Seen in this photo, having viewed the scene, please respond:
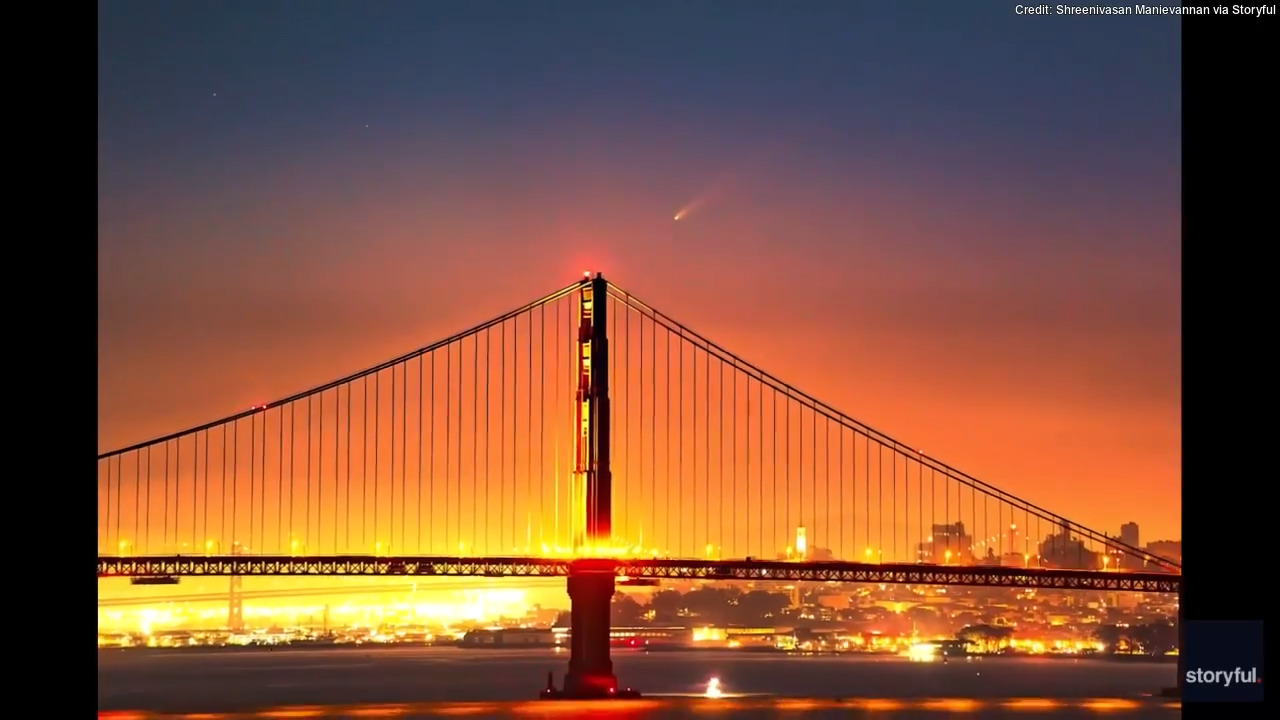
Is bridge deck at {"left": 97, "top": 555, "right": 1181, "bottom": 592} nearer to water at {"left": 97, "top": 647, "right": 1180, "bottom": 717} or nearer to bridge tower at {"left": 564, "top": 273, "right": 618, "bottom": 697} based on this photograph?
bridge tower at {"left": 564, "top": 273, "right": 618, "bottom": 697}

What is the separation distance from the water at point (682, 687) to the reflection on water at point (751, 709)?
0.40 ft

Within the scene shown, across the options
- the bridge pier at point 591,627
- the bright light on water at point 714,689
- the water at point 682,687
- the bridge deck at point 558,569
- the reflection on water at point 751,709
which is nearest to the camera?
the bridge deck at point 558,569

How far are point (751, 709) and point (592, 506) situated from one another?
56.2 ft

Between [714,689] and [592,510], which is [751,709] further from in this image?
[714,689]

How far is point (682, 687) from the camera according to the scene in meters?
125

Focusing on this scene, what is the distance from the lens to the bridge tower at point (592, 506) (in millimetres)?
73125

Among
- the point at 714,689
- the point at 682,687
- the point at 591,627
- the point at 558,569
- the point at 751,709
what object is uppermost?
the point at 558,569

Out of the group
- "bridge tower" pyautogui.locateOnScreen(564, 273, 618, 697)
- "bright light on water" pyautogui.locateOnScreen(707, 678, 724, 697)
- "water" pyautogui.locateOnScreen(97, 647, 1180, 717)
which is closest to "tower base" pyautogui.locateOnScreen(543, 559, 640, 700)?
"bridge tower" pyautogui.locateOnScreen(564, 273, 618, 697)

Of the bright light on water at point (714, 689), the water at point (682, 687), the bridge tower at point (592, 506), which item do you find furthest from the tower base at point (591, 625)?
the bright light on water at point (714, 689)

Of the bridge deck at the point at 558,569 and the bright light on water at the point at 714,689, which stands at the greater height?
the bridge deck at the point at 558,569

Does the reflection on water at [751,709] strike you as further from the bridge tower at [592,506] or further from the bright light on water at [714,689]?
the bright light on water at [714,689]

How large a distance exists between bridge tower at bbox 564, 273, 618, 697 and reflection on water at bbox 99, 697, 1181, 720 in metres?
1.31

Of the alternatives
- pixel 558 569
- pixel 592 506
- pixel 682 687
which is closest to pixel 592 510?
pixel 592 506
